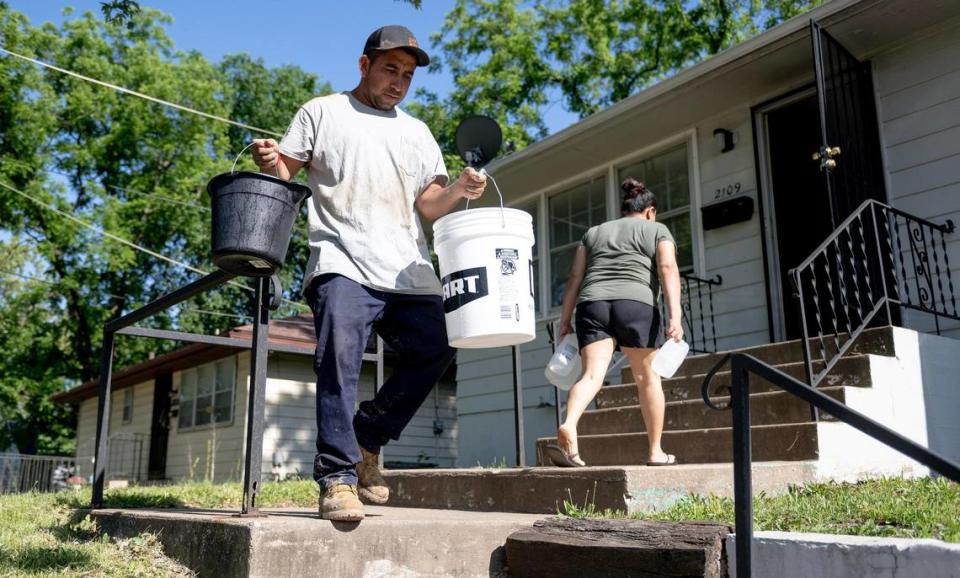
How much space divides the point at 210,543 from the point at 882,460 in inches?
152

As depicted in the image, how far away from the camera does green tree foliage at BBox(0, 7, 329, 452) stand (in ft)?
73.0

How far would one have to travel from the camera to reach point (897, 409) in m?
5.15

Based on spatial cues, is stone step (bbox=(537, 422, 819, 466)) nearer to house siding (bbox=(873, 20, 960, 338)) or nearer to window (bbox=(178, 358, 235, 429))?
house siding (bbox=(873, 20, 960, 338))

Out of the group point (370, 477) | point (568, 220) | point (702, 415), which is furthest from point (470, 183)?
point (568, 220)

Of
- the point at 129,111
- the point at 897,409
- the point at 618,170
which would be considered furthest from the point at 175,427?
the point at 897,409

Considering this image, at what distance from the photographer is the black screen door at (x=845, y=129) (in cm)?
612

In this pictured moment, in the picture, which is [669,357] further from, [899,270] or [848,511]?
[899,270]

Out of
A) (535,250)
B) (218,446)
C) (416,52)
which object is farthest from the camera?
(218,446)

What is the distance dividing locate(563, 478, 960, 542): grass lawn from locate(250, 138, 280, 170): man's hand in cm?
187

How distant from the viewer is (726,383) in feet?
18.2

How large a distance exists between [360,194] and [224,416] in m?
14.4

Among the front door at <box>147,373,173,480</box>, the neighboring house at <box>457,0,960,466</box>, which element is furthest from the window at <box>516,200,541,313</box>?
the front door at <box>147,373,173,480</box>

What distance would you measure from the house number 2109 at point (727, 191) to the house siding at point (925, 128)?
1.45 m

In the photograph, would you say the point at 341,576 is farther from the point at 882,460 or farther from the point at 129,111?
the point at 129,111
